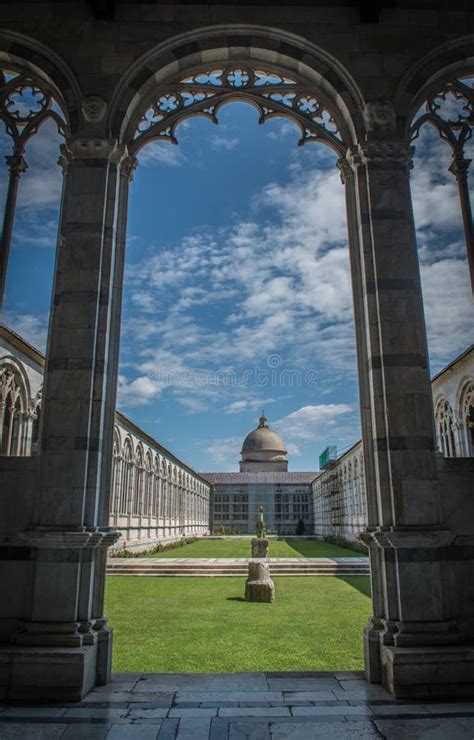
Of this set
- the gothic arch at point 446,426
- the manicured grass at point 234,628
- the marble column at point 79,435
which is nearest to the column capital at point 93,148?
the marble column at point 79,435

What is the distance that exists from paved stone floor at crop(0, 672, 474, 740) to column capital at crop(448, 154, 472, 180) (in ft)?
21.9

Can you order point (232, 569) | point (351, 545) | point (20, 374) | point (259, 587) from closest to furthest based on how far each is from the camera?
point (259, 587) < point (232, 569) < point (20, 374) < point (351, 545)

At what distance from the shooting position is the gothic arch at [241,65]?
313 inches

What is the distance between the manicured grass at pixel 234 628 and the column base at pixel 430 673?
6.72 feet

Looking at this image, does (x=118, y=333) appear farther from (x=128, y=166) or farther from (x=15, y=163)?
(x=15, y=163)

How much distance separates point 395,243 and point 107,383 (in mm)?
4137

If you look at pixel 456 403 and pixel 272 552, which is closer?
pixel 456 403

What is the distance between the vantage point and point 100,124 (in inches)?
304

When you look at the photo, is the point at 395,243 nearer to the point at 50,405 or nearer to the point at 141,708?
the point at 50,405

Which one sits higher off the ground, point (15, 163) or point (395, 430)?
point (15, 163)

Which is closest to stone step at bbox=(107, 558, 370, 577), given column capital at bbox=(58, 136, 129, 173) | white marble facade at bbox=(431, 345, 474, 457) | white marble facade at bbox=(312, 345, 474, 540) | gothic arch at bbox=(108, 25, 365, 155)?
white marble facade at bbox=(312, 345, 474, 540)

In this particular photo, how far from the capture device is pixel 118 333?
7.36m

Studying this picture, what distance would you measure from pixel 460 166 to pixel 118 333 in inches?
213

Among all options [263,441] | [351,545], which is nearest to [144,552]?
[351,545]
